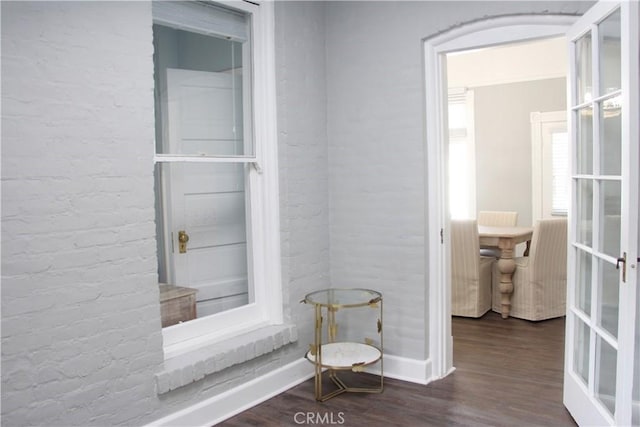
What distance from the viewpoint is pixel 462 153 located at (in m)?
7.21

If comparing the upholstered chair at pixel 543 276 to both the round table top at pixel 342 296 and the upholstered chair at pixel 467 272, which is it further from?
the round table top at pixel 342 296

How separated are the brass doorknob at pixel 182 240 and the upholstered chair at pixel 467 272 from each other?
269 cm

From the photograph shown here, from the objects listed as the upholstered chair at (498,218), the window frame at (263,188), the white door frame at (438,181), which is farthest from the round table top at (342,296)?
the upholstered chair at (498,218)

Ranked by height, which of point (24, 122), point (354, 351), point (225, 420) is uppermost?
point (24, 122)

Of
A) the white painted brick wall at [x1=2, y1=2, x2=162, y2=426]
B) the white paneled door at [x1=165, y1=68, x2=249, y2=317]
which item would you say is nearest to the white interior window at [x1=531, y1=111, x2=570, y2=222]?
the white paneled door at [x1=165, y1=68, x2=249, y2=317]

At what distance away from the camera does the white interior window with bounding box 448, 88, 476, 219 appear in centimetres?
708

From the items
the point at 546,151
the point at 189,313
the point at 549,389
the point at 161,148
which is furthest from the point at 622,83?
the point at 546,151

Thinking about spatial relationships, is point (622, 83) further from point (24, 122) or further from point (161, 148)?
point (24, 122)

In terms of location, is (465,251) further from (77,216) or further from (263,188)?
(77,216)

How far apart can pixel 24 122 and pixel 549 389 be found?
3120 mm

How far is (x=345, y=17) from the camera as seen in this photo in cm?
380

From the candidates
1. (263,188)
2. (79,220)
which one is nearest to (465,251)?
(263,188)

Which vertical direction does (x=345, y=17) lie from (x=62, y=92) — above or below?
above

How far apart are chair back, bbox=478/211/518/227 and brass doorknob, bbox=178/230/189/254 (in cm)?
440
